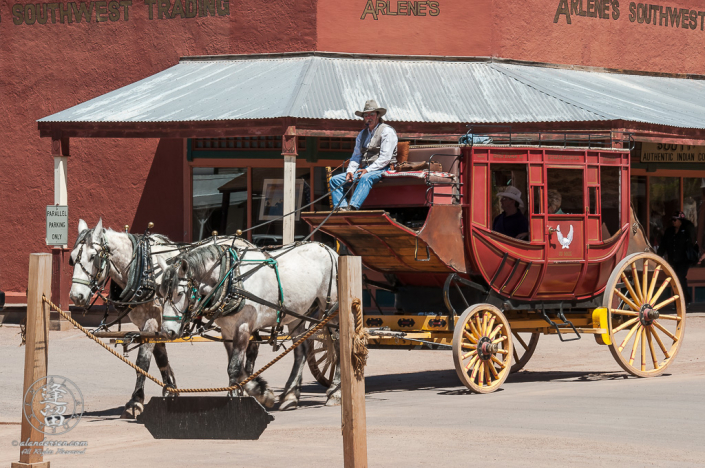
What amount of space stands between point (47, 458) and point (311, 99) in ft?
33.5

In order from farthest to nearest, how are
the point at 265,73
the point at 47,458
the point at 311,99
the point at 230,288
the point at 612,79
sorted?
the point at 612,79, the point at 265,73, the point at 311,99, the point at 230,288, the point at 47,458

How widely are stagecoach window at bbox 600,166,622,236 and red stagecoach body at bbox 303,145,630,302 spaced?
0.01 metres

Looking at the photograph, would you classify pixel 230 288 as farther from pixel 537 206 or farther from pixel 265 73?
pixel 265 73

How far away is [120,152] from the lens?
2105 cm

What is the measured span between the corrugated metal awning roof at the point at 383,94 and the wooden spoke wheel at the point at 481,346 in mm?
6349

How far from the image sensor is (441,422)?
9164mm

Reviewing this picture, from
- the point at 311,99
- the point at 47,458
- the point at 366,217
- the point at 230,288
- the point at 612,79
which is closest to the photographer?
the point at 47,458

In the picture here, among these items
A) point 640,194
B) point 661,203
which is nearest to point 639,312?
point 640,194

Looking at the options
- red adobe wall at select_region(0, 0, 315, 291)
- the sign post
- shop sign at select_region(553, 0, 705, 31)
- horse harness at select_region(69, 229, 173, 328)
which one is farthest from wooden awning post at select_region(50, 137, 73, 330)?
shop sign at select_region(553, 0, 705, 31)

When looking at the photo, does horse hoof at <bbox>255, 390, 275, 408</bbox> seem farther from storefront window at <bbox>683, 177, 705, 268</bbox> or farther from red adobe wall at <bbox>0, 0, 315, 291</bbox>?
storefront window at <bbox>683, 177, 705, 268</bbox>

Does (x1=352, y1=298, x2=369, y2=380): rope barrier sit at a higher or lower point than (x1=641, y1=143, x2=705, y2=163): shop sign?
lower

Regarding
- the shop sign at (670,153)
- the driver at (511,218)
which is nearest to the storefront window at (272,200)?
the shop sign at (670,153)

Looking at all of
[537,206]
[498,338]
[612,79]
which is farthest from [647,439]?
[612,79]

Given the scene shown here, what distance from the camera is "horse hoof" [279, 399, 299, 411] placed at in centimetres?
1054
